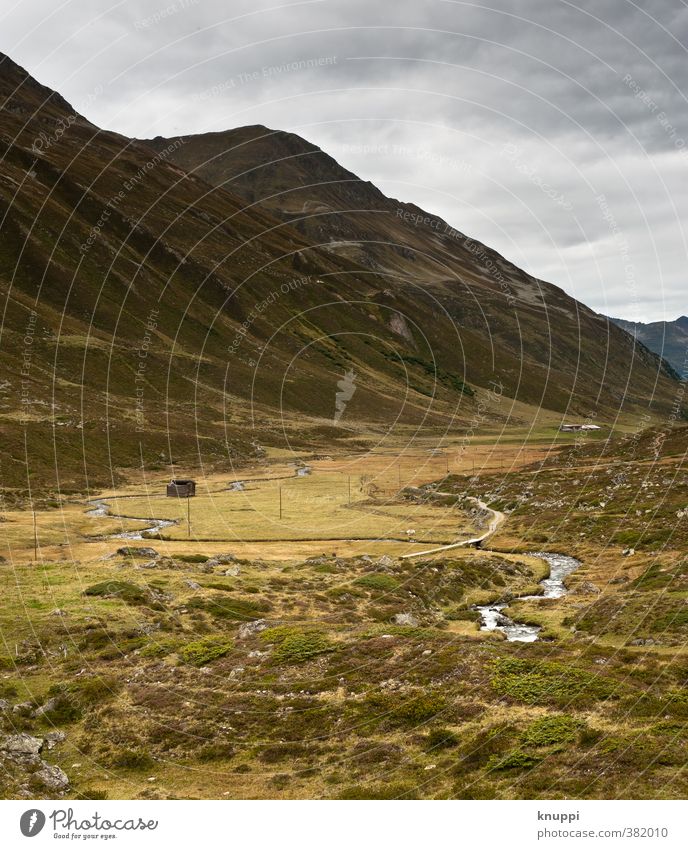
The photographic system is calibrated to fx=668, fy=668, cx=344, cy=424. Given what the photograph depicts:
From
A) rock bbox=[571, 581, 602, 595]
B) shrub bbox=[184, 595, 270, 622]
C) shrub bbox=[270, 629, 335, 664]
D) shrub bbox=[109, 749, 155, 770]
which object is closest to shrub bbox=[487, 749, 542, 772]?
shrub bbox=[109, 749, 155, 770]

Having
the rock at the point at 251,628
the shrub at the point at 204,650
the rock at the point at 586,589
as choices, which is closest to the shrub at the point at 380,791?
the shrub at the point at 204,650

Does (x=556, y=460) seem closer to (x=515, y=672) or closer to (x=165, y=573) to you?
(x=165, y=573)

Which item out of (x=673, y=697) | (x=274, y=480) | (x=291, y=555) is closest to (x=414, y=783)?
(x=673, y=697)

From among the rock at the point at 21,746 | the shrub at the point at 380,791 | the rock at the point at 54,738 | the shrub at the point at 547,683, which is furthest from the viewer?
the shrub at the point at 547,683

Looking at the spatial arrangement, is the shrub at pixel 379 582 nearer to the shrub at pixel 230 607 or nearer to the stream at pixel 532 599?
the stream at pixel 532 599

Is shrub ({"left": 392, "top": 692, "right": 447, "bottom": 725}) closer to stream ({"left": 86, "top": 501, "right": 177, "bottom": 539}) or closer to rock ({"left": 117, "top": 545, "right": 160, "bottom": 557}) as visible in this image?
rock ({"left": 117, "top": 545, "right": 160, "bottom": 557})

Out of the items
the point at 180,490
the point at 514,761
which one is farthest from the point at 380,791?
the point at 180,490
